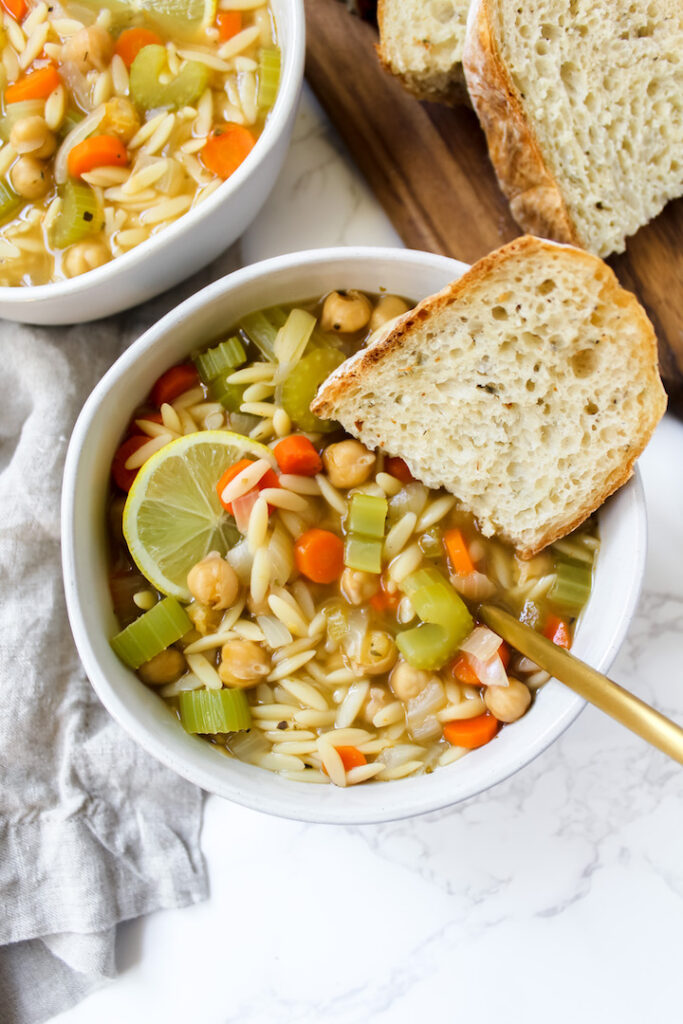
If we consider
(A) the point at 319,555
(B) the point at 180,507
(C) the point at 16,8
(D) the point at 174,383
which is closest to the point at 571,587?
(A) the point at 319,555

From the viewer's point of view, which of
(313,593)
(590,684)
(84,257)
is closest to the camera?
(590,684)

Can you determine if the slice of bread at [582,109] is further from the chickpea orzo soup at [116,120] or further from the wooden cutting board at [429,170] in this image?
the chickpea orzo soup at [116,120]

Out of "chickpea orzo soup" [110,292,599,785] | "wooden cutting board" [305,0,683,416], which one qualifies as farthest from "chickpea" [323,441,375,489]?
"wooden cutting board" [305,0,683,416]

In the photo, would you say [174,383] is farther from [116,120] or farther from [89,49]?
[89,49]

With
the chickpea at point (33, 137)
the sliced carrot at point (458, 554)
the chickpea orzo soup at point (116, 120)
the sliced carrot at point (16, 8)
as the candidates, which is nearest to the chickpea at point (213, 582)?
the sliced carrot at point (458, 554)

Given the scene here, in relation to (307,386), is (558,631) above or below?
below

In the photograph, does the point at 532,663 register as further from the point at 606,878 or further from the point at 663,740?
the point at 606,878

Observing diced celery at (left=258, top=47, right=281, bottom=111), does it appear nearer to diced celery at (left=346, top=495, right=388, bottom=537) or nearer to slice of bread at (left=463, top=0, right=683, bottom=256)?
slice of bread at (left=463, top=0, right=683, bottom=256)

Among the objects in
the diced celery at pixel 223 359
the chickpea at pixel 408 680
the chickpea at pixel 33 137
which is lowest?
the chickpea at pixel 408 680
